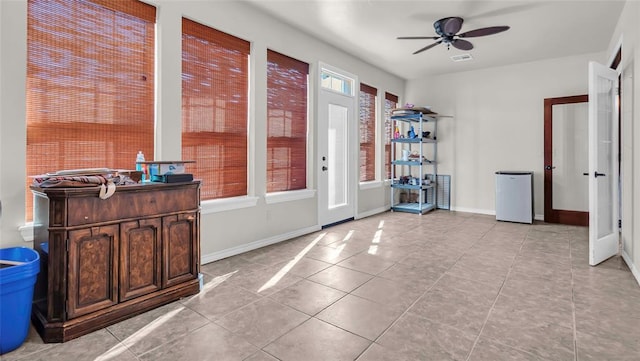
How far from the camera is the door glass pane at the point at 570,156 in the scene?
548 centimetres

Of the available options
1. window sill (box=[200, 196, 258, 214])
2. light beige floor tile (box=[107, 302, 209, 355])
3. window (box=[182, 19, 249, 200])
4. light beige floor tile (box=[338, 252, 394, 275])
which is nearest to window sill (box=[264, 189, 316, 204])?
window sill (box=[200, 196, 258, 214])

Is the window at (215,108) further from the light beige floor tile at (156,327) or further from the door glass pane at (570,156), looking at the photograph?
the door glass pane at (570,156)

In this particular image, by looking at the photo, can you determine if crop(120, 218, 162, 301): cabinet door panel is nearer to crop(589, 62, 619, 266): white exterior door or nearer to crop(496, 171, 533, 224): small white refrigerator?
crop(589, 62, 619, 266): white exterior door

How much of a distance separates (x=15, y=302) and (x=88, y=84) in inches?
64.3

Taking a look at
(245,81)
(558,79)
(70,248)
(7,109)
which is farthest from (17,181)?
(558,79)

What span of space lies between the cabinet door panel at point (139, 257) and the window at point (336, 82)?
3373 mm

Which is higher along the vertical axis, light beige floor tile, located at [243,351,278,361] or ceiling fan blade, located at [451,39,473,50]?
ceiling fan blade, located at [451,39,473,50]

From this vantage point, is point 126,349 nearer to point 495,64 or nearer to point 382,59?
point 382,59

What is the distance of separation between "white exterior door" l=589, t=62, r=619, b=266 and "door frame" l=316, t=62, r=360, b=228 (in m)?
3.13

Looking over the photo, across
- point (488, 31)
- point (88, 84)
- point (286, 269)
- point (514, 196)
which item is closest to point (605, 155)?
point (488, 31)

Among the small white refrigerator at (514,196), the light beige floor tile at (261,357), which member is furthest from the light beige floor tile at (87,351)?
the small white refrigerator at (514,196)

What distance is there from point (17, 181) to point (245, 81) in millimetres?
2298

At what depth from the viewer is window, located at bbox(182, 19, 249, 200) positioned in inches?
130

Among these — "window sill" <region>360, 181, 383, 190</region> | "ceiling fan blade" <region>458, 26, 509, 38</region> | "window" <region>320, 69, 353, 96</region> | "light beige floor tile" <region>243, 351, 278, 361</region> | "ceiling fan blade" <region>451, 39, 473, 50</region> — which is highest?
"ceiling fan blade" <region>451, 39, 473, 50</region>
